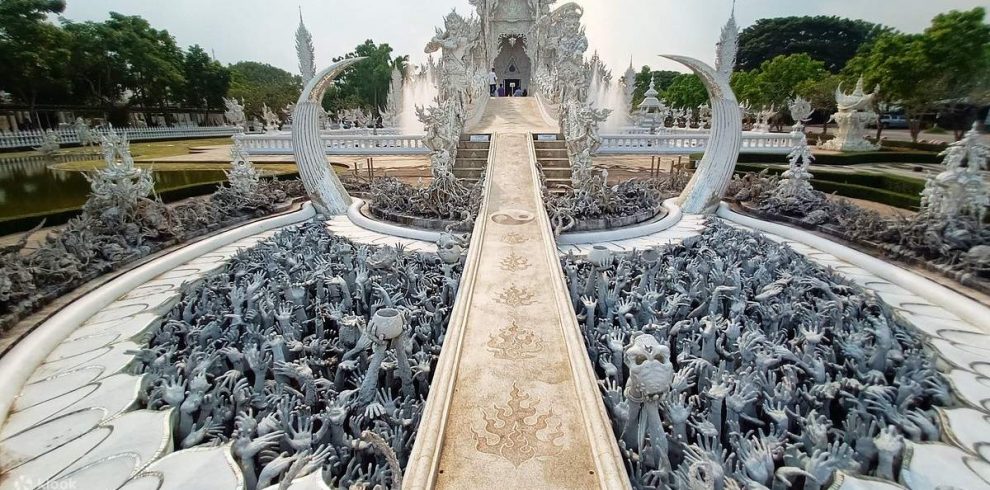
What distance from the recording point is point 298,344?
5.00 meters

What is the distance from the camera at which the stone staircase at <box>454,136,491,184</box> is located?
13984mm

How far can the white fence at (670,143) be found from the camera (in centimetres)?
2173

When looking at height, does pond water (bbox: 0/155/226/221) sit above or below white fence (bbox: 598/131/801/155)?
below

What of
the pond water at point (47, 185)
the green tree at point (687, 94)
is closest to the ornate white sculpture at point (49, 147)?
the pond water at point (47, 185)

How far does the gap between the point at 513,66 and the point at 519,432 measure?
37.0 meters

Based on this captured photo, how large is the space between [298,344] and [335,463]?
178 centimetres

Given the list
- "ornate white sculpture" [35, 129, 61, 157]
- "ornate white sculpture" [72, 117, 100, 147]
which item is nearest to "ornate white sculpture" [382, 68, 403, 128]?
"ornate white sculpture" [72, 117, 100, 147]

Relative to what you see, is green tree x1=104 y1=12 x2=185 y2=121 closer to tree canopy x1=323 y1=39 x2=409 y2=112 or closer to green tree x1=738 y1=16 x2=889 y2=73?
tree canopy x1=323 y1=39 x2=409 y2=112

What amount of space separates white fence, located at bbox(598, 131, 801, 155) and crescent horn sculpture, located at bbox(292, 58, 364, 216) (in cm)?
1380

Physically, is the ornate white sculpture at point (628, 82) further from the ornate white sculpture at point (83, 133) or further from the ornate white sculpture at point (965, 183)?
the ornate white sculpture at point (83, 133)

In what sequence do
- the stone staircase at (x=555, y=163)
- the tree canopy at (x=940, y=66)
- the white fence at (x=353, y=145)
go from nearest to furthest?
the stone staircase at (x=555, y=163)
the white fence at (x=353, y=145)
the tree canopy at (x=940, y=66)

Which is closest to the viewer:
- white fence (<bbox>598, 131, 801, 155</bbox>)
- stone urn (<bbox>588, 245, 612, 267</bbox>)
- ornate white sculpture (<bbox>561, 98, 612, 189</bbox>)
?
stone urn (<bbox>588, 245, 612, 267</bbox>)

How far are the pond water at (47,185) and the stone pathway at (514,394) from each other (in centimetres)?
1185

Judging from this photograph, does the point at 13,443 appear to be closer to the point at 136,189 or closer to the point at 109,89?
the point at 136,189
